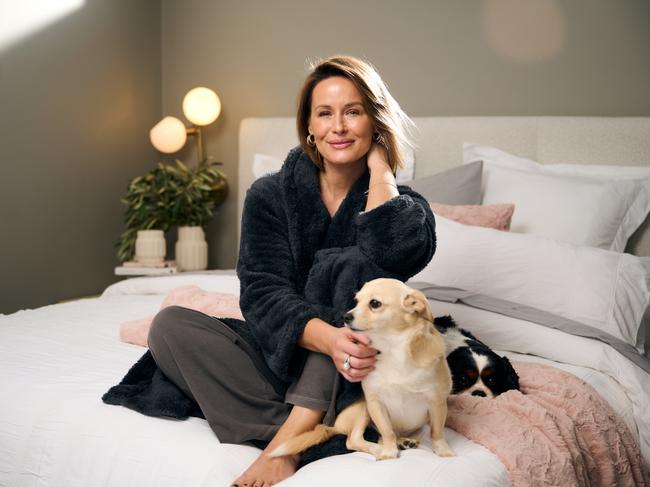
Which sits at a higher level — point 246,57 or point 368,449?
point 246,57

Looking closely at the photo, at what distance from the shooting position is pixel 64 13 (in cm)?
392

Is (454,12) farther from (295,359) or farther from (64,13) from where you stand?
(295,359)

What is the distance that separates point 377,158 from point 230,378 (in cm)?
66

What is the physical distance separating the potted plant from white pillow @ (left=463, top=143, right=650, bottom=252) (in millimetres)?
1817

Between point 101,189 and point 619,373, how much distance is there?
3152 mm

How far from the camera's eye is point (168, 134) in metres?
4.16

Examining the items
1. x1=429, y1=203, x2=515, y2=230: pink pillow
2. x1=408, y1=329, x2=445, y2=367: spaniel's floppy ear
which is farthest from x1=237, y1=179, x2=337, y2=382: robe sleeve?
x1=429, y1=203, x2=515, y2=230: pink pillow

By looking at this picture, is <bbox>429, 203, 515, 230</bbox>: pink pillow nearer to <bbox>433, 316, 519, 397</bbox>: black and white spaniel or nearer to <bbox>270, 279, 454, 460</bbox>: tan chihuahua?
<bbox>433, 316, 519, 397</bbox>: black and white spaniel

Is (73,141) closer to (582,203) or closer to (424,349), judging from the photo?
(582,203)

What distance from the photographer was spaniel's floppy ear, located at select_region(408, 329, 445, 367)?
4.51 feet

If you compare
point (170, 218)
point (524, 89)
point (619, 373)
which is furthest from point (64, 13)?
point (619, 373)

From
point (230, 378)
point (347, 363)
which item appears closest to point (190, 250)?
point (230, 378)

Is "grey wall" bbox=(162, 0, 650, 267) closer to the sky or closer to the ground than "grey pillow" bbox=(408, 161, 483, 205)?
closer to the sky

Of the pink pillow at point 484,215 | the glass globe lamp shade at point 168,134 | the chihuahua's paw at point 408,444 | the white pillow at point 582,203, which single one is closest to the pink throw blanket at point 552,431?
the chihuahua's paw at point 408,444
